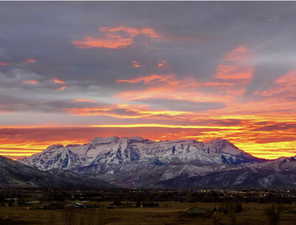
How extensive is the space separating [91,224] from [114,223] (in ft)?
75.5

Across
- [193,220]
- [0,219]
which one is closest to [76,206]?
[0,219]

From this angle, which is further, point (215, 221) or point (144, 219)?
point (144, 219)

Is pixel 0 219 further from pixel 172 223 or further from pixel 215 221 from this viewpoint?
pixel 215 221

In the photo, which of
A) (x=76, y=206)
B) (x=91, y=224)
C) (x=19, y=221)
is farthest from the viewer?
(x=76, y=206)

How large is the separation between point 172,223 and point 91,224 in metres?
30.4

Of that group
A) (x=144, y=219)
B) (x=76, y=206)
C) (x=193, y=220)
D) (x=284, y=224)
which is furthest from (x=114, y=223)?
(x=76, y=206)

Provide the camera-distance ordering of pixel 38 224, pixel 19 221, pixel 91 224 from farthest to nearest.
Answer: pixel 19 221, pixel 38 224, pixel 91 224

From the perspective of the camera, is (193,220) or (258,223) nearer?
(258,223)

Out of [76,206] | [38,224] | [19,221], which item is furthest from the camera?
[76,206]

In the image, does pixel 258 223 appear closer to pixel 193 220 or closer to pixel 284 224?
pixel 284 224

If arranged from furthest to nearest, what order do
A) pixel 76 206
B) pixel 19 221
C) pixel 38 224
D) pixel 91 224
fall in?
pixel 76 206 → pixel 19 221 → pixel 38 224 → pixel 91 224

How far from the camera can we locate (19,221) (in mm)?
113375

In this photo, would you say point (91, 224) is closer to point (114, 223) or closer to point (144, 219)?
A: point (114, 223)

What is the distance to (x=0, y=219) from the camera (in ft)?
382
